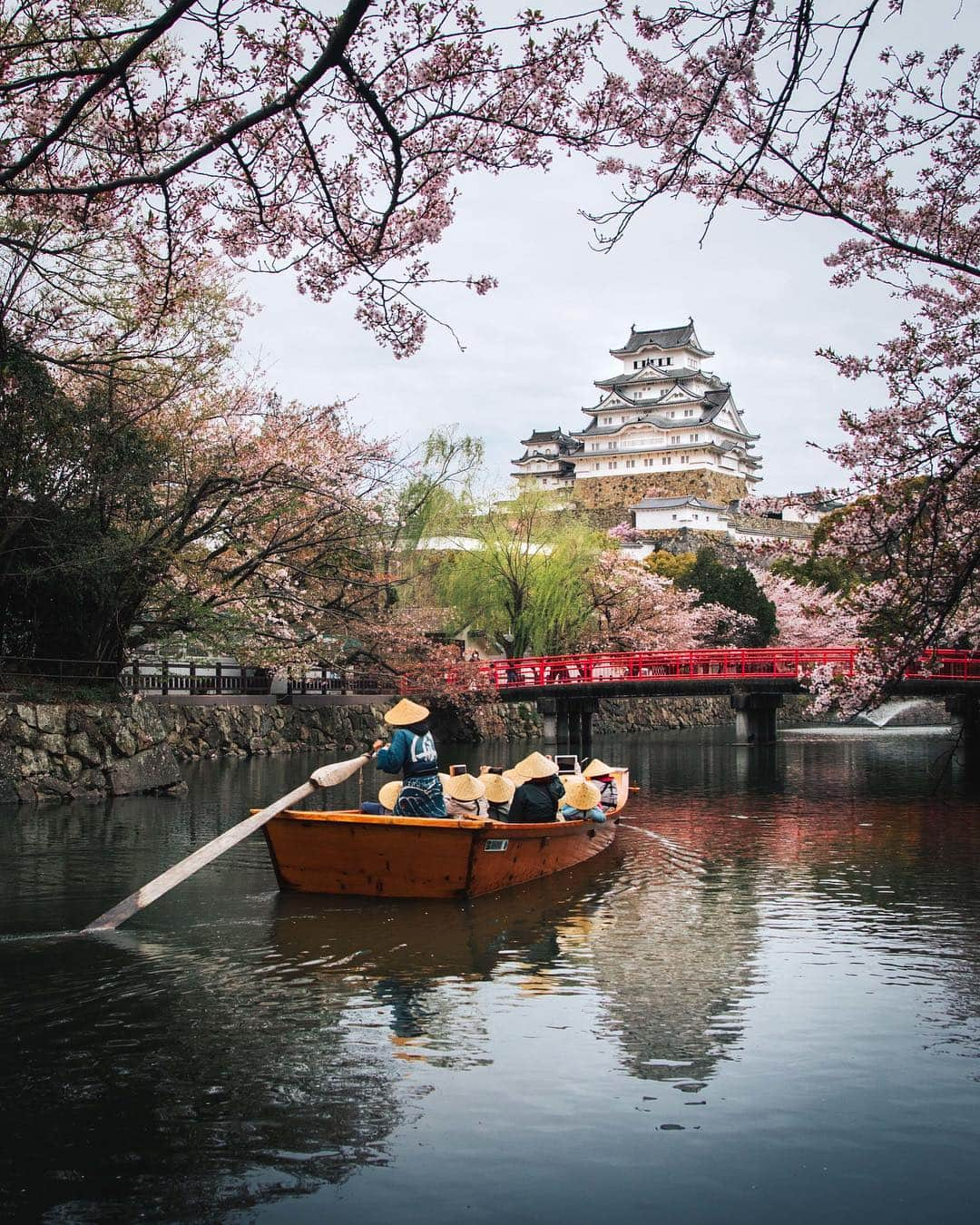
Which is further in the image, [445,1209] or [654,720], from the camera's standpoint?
[654,720]

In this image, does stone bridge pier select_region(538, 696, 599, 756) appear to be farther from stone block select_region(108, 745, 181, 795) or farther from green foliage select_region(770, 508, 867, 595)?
green foliage select_region(770, 508, 867, 595)

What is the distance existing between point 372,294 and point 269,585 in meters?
15.5

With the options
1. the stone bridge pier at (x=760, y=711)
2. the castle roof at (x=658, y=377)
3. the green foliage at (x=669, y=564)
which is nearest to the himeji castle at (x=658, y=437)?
the castle roof at (x=658, y=377)

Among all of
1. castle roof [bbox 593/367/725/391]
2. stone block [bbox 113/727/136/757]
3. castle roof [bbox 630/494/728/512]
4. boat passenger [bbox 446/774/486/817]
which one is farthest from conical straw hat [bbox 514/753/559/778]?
castle roof [bbox 593/367/725/391]

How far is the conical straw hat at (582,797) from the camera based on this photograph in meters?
13.4

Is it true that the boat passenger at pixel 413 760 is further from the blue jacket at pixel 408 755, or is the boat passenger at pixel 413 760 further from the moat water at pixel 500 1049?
the moat water at pixel 500 1049

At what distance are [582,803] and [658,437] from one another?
64.3m

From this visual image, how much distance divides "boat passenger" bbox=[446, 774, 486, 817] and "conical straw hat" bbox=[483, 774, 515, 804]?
0.17 metres

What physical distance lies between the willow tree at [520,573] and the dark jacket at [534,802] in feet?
85.4

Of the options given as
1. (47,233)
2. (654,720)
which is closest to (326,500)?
(47,233)

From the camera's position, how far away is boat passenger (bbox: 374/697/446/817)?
10430 millimetres

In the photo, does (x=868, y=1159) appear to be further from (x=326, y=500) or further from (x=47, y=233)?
(x=326, y=500)

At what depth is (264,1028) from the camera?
285 inches

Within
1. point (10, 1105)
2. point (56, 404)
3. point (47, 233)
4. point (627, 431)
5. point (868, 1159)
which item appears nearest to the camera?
point (868, 1159)
